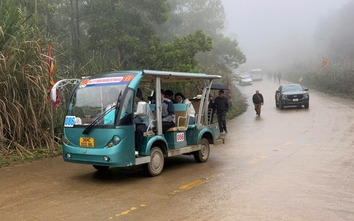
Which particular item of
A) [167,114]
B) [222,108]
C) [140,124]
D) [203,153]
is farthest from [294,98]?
[140,124]

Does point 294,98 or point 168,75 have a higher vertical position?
point 168,75

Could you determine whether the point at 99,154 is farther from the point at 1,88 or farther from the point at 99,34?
the point at 99,34

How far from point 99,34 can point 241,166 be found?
433 inches

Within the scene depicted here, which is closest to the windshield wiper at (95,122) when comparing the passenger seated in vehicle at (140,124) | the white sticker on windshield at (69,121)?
the white sticker on windshield at (69,121)

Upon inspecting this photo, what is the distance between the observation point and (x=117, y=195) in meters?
6.28

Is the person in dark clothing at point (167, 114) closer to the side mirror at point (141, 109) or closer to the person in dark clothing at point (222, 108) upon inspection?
the side mirror at point (141, 109)

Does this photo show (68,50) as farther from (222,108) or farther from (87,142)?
(87,142)

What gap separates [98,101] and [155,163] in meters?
1.71

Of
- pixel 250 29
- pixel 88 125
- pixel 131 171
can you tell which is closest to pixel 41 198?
pixel 88 125

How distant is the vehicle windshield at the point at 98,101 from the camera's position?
699cm

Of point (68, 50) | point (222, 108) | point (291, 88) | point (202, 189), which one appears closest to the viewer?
point (202, 189)

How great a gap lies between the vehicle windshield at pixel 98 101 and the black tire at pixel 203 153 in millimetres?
2688

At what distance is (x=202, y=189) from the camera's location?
663cm

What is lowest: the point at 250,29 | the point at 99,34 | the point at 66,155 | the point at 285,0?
the point at 66,155
